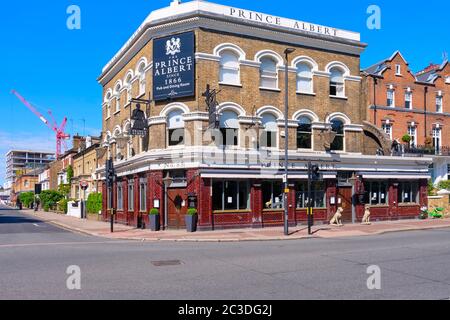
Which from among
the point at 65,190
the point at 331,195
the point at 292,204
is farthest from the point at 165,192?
the point at 65,190

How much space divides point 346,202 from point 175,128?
37.9ft

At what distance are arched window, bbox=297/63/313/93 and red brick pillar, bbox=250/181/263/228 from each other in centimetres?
668

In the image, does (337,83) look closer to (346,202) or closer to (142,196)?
(346,202)

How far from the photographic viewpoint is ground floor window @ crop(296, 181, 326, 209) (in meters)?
25.6

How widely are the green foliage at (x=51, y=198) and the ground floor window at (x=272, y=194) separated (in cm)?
4184

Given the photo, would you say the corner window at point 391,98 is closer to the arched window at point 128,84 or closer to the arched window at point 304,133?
the arched window at point 304,133

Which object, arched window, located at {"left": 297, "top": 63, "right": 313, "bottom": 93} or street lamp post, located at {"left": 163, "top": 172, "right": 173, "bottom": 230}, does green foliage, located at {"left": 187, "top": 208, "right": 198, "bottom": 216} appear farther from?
arched window, located at {"left": 297, "top": 63, "right": 313, "bottom": 93}

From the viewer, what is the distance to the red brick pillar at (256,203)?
2380 cm

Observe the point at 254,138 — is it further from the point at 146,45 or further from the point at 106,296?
the point at 106,296

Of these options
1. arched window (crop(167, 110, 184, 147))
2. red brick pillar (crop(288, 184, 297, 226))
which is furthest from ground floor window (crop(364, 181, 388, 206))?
arched window (crop(167, 110, 184, 147))

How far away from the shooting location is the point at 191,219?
869 inches

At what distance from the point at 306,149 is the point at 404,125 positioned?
1700 centimetres

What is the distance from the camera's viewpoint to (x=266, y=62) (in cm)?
2544
